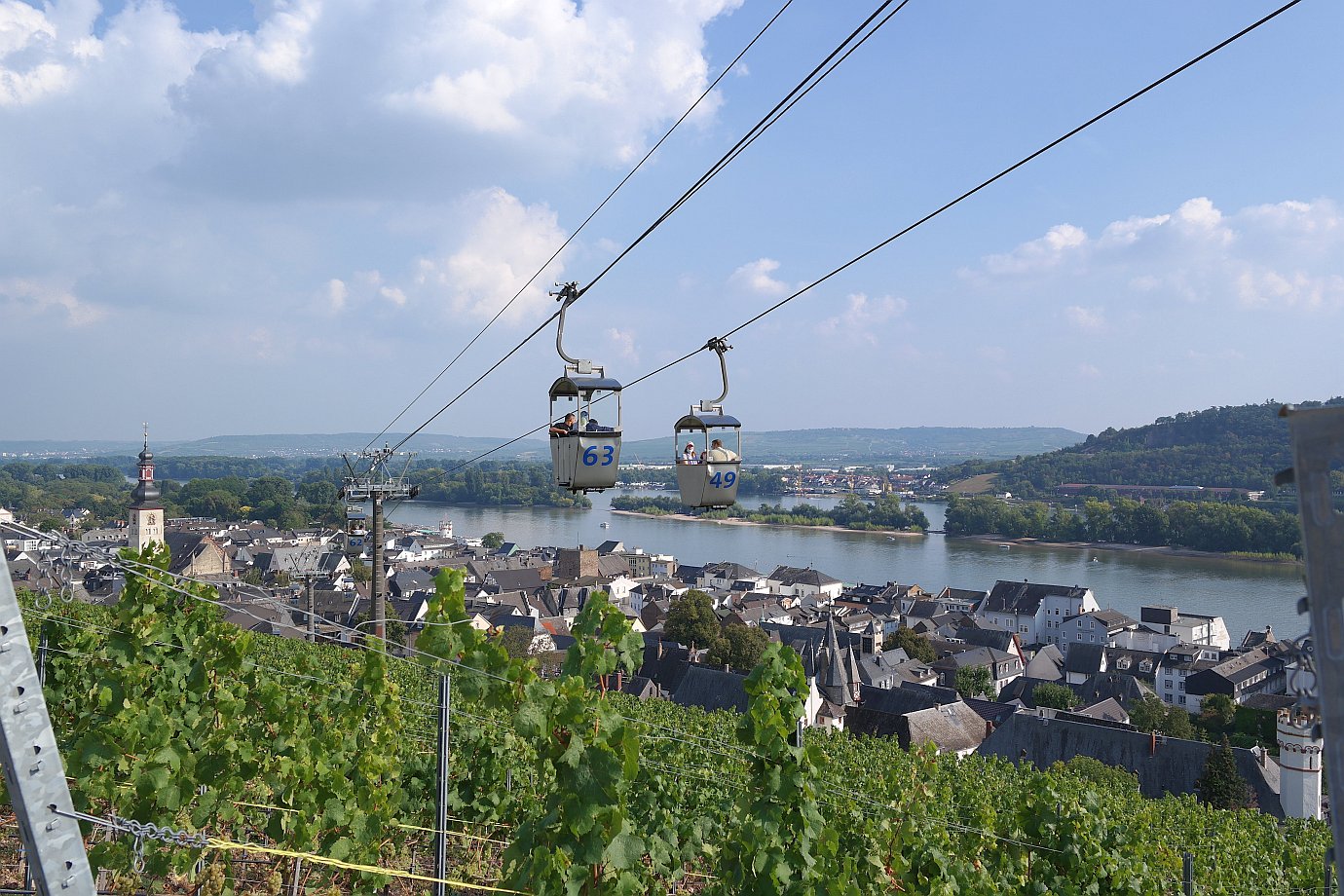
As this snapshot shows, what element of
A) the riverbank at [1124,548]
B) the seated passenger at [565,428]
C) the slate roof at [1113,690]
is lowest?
the slate roof at [1113,690]

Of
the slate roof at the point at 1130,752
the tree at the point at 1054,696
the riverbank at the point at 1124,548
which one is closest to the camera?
the slate roof at the point at 1130,752

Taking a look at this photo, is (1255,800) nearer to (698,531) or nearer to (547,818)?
(547,818)

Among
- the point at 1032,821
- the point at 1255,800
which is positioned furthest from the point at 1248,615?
the point at 1032,821

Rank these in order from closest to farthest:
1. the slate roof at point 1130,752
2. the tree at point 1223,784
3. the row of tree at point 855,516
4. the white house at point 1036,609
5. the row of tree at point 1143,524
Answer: the tree at point 1223,784 → the slate roof at point 1130,752 → the white house at point 1036,609 → the row of tree at point 1143,524 → the row of tree at point 855,516

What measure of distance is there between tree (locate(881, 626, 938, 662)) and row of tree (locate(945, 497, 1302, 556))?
26627 millimetres

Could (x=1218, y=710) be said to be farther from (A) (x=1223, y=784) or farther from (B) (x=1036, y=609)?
(B) (x=1036, y=609)

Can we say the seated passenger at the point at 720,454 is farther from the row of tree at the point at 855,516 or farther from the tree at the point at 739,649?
the row of tree at the point at 855,516

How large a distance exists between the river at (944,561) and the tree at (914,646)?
14.0 m

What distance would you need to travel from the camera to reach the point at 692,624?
35094 millimetres

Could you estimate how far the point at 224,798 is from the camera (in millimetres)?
4547

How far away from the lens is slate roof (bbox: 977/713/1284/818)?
1955 cm

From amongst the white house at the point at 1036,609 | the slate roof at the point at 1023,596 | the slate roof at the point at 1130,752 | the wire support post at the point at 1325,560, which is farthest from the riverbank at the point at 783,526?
the wire support post at the point at 1325,560

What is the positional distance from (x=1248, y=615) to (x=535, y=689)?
47.6 meters

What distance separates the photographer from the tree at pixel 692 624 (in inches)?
1344
